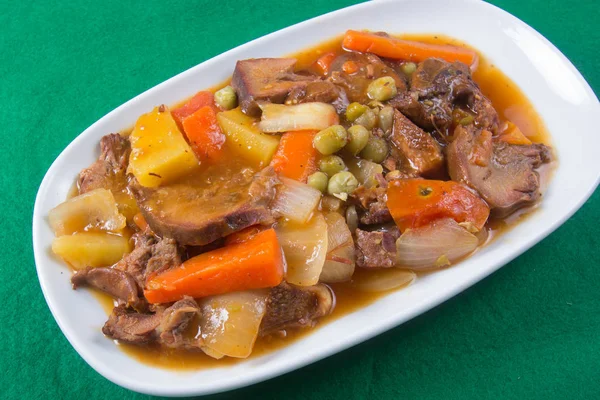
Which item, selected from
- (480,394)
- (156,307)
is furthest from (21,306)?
(480,394)

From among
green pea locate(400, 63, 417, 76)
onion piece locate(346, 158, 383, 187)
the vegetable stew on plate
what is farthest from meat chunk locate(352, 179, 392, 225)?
green pea locate(400, 63, 417, 76)

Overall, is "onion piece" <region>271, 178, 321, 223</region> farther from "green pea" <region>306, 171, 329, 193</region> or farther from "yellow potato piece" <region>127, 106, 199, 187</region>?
"yellow potato piece" <region>127, 106, 199, 187</region>

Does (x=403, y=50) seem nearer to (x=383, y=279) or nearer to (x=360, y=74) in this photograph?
(x=360, y=74)

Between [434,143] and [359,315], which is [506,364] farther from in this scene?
[434,143]

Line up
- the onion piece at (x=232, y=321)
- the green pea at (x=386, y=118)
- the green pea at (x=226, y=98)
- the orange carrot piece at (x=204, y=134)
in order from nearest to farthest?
the onion piece at (x=232, y=321), the orange carrot piece at (x=204, y=134), the green pea at (x=386, y=118), the green pea at (x=226, y=98)

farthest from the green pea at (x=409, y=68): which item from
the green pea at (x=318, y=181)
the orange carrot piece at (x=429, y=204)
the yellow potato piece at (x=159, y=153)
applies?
the yellow potato piece at (x=159, y=153)

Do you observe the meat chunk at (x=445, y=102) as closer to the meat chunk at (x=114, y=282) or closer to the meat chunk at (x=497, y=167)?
the meat chunk at (x=497, y=167)
